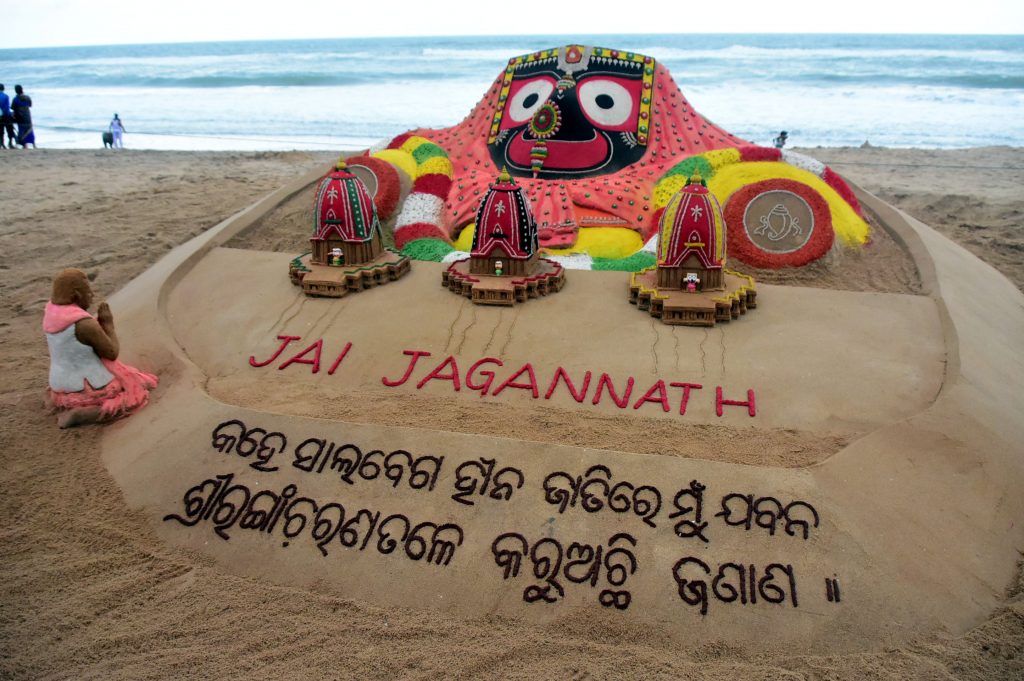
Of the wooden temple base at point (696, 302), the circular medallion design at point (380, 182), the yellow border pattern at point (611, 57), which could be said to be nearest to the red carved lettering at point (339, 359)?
the wooden temple base at point (696, 302)

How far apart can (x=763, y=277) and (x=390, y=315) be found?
3.02 meters

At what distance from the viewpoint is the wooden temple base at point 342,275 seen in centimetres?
564

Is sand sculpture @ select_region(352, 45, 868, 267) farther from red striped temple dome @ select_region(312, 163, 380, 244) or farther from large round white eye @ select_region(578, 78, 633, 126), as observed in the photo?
red striped temple dome @ select_region(312, 163, 380, 244)

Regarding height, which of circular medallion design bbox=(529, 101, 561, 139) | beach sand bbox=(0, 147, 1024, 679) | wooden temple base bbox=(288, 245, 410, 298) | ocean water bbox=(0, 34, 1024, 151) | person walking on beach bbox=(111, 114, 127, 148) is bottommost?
beach sand bbox=(0, 147, 1024, 679)

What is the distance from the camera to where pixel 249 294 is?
19.3 ft

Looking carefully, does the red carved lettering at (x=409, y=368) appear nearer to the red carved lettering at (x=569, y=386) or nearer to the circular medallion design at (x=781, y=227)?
the red carved lettering at (x=569, y=386)

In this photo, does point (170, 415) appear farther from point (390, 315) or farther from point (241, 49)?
point (241, 49)

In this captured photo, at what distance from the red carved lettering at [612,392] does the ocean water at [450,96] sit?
14.5 m

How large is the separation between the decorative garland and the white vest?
2906 millimetres

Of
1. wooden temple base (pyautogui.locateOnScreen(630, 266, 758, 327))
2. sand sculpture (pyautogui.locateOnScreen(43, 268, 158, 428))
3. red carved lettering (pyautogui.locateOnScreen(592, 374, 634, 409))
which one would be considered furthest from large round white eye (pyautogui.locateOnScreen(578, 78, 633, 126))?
sand sculpture (pyautogui.locateOnScreen(43, 268, 158, 428))

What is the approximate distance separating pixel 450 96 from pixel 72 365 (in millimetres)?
26040

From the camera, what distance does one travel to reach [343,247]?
5871 mm

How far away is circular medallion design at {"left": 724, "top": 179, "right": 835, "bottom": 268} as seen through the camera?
6.09 metres

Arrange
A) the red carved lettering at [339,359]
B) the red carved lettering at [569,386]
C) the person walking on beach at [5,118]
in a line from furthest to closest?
the person walking on beach at [5,118] → the red carved lettering at [339,359] → the red carved lettering at [569,386]
